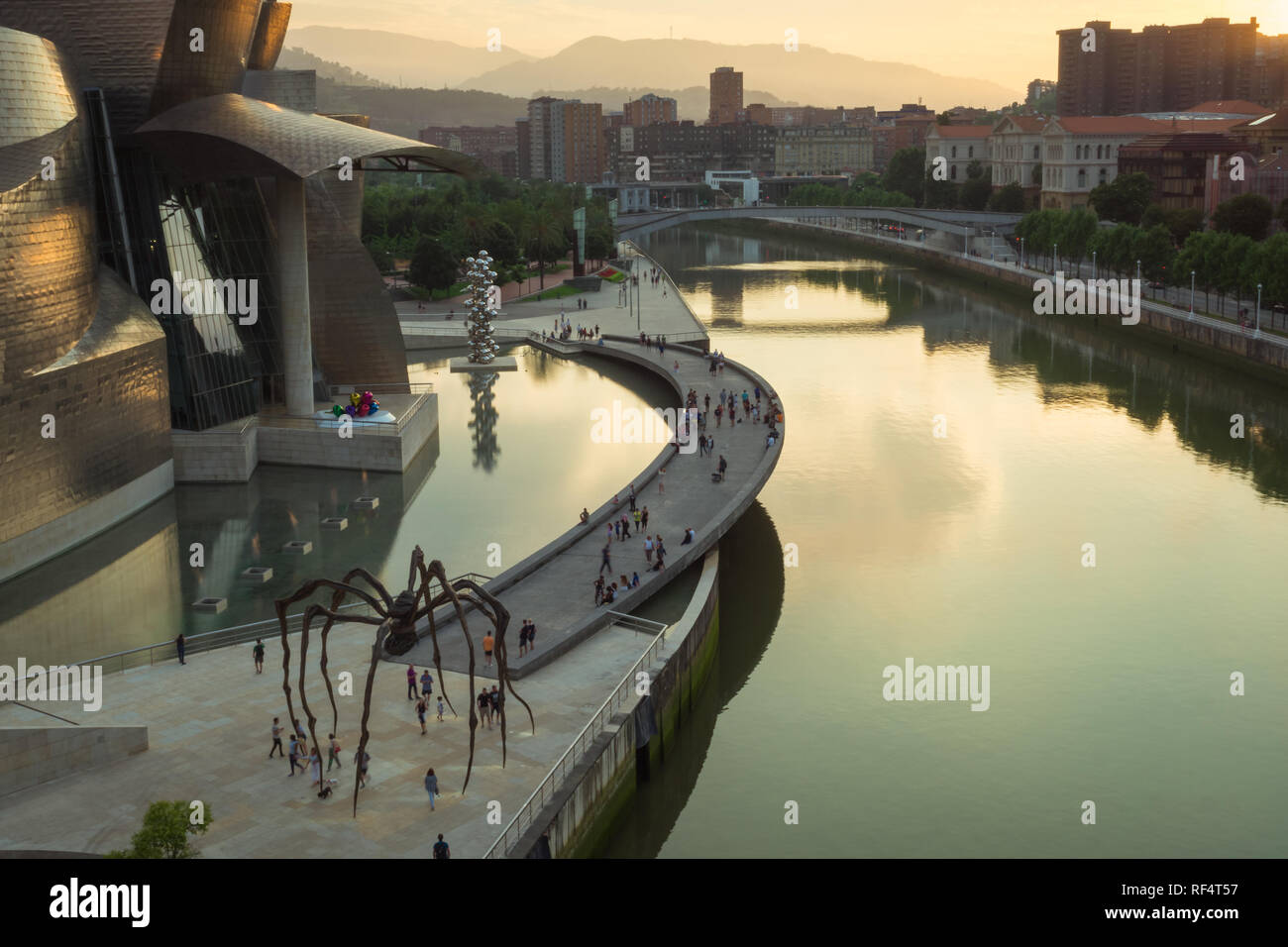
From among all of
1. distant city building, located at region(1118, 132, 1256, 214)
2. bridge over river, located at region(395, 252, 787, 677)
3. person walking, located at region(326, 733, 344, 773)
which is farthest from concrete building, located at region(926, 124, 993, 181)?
person walking, located at region(326, 733, 344, 773)

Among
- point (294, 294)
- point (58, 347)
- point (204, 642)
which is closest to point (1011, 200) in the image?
point (294, 294)

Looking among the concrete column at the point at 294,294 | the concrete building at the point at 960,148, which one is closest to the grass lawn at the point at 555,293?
the concrete column at the point at 294,294

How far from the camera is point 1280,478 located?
141 ft

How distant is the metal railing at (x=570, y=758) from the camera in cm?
1788

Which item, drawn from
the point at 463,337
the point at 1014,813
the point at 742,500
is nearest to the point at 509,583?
the point at 742,500

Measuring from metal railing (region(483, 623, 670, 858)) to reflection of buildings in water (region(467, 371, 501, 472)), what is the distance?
808 inches

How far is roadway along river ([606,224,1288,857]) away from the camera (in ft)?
72.2

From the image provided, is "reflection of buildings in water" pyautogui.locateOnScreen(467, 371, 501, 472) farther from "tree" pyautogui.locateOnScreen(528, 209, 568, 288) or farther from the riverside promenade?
"tree" pyautogui.locateOnScreen(528, 209, 568, 288)

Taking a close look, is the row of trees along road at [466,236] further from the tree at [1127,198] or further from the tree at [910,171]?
the tree at [910,171]

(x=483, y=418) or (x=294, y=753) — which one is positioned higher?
(x=483, y=418)

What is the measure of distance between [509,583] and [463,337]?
4137 cm

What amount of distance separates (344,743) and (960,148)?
137614mm

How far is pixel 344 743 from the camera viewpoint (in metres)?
21.1

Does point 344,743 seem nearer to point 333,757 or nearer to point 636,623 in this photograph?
point 333,757
